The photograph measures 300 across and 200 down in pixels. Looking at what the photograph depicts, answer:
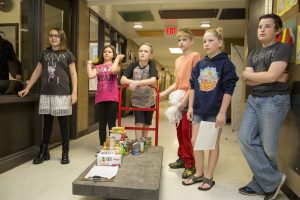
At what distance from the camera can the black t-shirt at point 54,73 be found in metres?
2.83

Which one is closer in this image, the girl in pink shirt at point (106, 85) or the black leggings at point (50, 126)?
the black leggings at point (50, 126)

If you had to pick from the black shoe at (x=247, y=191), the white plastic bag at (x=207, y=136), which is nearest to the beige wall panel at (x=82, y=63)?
the white plastic bag at (x=207, y=136)

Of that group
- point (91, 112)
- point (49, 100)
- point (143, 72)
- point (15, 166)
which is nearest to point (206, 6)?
point (143, 72)

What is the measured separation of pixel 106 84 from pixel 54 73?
1.94 ft

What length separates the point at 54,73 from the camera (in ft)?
9.31

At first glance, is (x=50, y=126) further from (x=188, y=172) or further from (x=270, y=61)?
(x=270, y=61)

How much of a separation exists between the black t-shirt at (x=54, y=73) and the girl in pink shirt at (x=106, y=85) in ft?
1.10

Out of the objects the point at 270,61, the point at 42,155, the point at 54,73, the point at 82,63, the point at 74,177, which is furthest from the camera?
the point at 82,63

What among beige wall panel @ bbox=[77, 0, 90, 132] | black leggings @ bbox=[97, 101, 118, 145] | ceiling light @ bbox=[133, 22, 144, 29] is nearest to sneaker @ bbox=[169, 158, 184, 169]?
black leggings @ bbox=[97, 101, 118, 145]

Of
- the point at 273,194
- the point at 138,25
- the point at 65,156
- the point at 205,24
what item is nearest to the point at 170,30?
the point at 138,25

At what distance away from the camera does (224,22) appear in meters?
5.80

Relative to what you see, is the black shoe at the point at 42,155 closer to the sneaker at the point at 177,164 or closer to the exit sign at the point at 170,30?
the sneaker at the point at 177,164

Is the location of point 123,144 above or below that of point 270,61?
below

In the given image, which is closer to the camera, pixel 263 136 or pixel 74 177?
pixel 263 136
